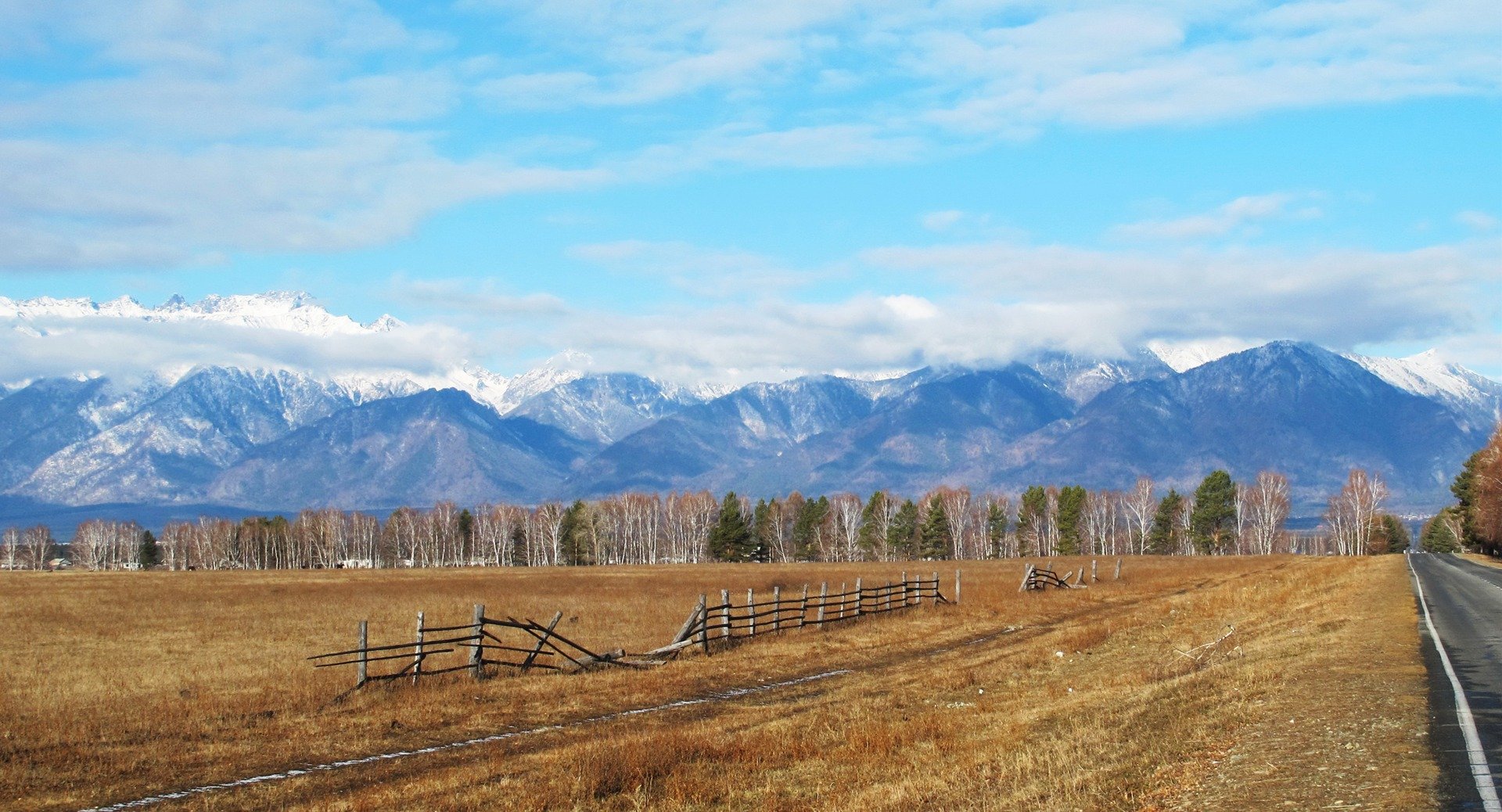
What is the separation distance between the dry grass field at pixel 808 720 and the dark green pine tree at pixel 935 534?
115319 mm

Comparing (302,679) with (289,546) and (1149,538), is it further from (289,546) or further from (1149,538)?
(289,546)

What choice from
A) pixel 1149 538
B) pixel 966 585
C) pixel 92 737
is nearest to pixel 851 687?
pixel 92 737

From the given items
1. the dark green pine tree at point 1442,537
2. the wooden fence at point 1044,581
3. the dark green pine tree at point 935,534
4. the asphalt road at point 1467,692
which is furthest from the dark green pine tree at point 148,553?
the dark green pine tree at point 1442,537

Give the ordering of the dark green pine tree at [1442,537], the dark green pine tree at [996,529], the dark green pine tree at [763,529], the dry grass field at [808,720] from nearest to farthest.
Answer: the dry grass field at [808,720]
the dark green pine tree at [1442,537]
the dark green pine tree at [996,529]
the dark green pine tree at [763,529]

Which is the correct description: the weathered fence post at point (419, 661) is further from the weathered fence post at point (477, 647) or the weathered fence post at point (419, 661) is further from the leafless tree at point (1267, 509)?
the leafless tree at point (1267, 509)

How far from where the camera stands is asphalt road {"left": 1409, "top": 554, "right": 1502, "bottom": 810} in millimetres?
11470

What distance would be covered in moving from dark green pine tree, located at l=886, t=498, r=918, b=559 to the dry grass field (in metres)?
121

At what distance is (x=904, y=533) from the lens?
162500 mm

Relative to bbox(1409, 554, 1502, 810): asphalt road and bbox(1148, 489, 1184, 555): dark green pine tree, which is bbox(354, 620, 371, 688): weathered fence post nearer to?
bbox(1409, 554, 1502, 810): asphalt road

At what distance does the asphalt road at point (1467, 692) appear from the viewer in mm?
11470

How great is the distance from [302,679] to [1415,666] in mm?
23847

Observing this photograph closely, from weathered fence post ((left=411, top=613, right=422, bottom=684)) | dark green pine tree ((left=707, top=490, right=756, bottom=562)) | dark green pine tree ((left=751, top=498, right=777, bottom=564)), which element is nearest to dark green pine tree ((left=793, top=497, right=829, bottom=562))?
dark green pine tree ((left=751, top=498, right=777, bottom=564))

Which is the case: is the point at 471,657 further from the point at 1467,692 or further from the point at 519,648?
the point at 1467,692

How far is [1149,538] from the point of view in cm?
16775
